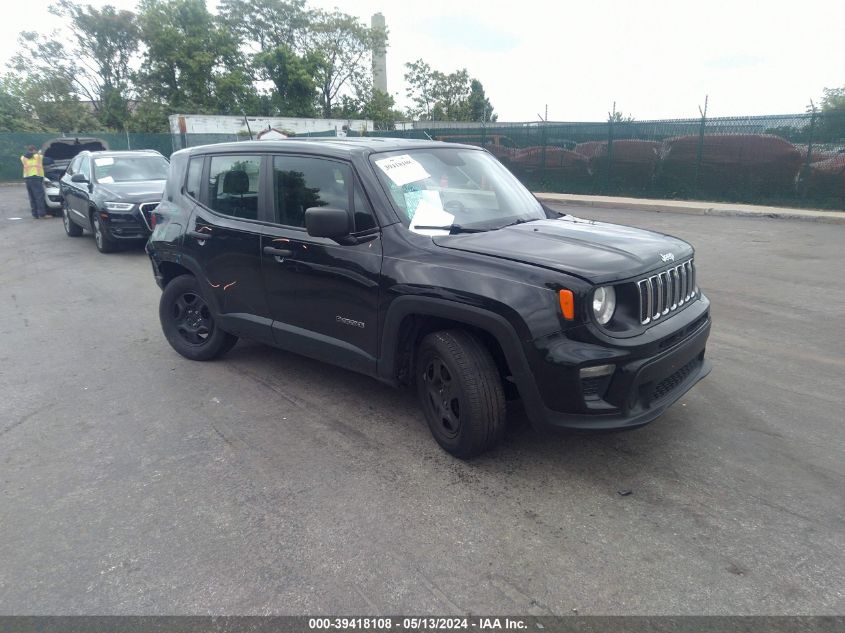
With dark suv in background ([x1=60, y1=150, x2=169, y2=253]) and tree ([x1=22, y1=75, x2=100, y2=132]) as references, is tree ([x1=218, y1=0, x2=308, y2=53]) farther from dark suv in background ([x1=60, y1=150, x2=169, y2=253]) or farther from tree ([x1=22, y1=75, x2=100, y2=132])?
dark suv in background ([x1=60, y1=150, x2=169, y2=253])

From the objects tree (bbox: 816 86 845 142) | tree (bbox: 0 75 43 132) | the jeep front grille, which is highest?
tree (bbox: 0 75 43 132)

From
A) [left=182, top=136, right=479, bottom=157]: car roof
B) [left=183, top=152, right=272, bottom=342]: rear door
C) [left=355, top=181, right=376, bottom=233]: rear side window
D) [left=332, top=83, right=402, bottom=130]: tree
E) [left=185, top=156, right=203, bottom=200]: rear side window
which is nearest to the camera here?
[left=355, top=181, right=376, bottom=233]: rear side window

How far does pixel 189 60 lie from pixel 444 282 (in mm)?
44029

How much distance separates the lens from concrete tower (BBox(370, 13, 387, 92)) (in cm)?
4981

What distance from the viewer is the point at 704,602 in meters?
2.52

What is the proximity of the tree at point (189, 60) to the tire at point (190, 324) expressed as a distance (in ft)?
127

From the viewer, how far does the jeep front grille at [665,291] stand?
3.32 metres

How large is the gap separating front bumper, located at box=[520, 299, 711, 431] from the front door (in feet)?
3.93

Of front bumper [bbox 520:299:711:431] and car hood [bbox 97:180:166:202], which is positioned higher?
car hood [bbox 97:180:166:202]

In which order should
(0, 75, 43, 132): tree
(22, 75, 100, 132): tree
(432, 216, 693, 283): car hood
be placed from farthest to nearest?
(22, 75, 100, 132): tree
(0, 75, 43, 132): tree
(432, 216, 693, 283): car hood

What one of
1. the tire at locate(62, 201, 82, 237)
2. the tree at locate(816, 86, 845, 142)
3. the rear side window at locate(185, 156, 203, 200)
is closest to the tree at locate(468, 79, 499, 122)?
the tree at locate(816, 86, 845, 142)

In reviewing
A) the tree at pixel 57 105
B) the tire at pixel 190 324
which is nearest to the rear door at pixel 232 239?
the tire at pixel 190 324

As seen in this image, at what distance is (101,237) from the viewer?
1119 centimetres

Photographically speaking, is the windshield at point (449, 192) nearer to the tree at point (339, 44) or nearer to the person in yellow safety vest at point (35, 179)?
the person in yellow safety vest at point (35, 179)
